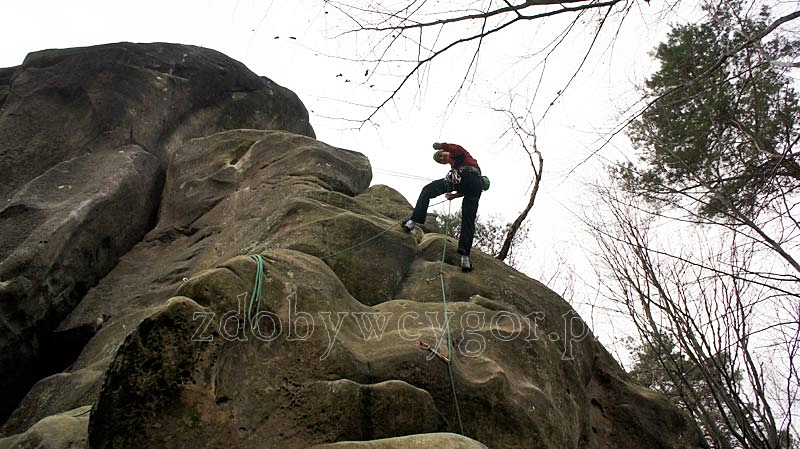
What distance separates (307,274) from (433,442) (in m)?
2.17

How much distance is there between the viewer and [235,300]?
447 cm

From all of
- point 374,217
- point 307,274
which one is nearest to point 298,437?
point 307,274

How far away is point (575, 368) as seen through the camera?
6715 mm

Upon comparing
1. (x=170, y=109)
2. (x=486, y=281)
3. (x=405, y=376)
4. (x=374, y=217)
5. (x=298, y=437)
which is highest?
(x=170, y=109)

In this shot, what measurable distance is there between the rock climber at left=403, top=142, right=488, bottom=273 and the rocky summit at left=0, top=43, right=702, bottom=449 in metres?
0.49

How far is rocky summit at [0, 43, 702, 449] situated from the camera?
4109 millimetres

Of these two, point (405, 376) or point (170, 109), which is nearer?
point (405, 376)

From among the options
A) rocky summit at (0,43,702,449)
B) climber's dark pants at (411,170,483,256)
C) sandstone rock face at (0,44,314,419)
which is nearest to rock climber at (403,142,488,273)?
climber's dark pants at (411,170,483,256)

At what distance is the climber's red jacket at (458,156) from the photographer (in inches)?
340

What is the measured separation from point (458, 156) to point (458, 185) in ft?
1.62

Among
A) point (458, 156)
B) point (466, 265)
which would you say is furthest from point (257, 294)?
point (458, 156)

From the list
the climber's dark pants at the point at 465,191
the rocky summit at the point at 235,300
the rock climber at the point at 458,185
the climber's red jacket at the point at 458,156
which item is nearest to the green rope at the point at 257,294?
the rocky summit at the point at 235,300

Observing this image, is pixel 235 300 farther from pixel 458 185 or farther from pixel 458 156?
pixel 458 156

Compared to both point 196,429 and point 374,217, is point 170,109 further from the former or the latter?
point 196,429
